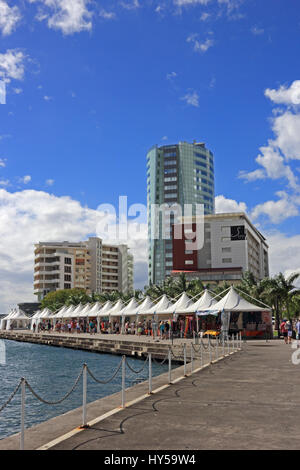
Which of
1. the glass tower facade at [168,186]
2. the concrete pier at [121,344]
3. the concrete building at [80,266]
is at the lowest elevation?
the concrete pier at [121,344]

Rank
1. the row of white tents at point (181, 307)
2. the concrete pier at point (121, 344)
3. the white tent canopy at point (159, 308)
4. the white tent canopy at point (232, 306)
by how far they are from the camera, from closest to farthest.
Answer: the concrete pier at point (121, 344), the white tent canopy at point (232, 306), the row of white tents at point (181, 307), the white tent canopy at point (159, 308)

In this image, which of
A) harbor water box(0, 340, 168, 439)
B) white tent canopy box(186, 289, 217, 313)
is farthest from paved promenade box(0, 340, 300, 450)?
white tent canopy box(186, 289, 217, 313)

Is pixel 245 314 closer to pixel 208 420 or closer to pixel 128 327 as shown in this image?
pixel 128 327

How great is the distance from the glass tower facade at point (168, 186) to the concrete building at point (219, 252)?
45.7m

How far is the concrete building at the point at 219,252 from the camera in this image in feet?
356

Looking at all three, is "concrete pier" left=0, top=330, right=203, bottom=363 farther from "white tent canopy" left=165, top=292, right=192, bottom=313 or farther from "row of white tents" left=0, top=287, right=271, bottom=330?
"row of white tents" left=0, top=287, right=271, bottom=330

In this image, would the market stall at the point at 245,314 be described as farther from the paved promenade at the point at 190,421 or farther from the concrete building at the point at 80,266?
the concrete building at the point at 80,266

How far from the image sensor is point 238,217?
390 feet

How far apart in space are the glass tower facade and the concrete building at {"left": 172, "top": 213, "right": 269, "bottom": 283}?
4571 centimetres

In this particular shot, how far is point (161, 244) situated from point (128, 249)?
14.1 meters

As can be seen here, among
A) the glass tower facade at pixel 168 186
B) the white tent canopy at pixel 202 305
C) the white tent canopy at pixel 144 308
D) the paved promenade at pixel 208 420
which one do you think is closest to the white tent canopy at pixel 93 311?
the white tent canopy at pixel 144 308

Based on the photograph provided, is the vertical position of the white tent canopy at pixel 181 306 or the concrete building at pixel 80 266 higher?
the concrete building at pixel 80 266

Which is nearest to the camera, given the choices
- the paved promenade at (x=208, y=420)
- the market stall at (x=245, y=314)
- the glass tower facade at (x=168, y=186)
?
the paved promenade at (x=208, y=420)
